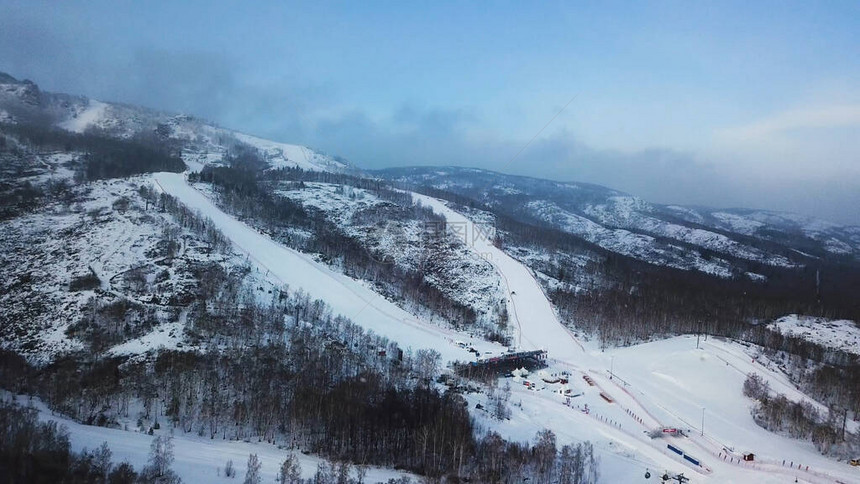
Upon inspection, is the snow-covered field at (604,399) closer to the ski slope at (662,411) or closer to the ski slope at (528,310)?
the ski slope at (662,411)

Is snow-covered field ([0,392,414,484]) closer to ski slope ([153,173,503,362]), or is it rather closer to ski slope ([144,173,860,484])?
ski slope ([144,173,860,484])

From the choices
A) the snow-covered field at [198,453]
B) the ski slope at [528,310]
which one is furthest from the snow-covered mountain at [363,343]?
the ski slope at [528,310]

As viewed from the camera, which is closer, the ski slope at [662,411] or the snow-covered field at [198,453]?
the snow-covered field at [198,453]

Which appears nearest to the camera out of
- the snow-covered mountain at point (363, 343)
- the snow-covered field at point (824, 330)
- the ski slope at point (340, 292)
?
the snow-covered mountain at point (363, 343)

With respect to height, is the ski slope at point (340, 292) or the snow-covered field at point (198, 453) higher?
the ski slope at point (340, 292)

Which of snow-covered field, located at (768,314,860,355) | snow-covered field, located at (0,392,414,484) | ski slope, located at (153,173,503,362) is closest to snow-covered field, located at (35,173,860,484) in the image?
snow-covered field, located at (0,392,414,484)

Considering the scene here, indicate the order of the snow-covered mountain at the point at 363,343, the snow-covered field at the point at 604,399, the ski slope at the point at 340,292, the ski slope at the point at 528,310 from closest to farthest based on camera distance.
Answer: the snow-covered field at the point at 604,399 → the snow-covered mountain at the point at 363,343 → the ski slope at the point at 340,292 → the ski slope at the point at 528,310

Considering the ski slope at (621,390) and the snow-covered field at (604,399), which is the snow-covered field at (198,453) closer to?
the snow-covered field at (604,399)

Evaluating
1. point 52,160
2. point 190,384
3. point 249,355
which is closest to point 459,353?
point 249,355
